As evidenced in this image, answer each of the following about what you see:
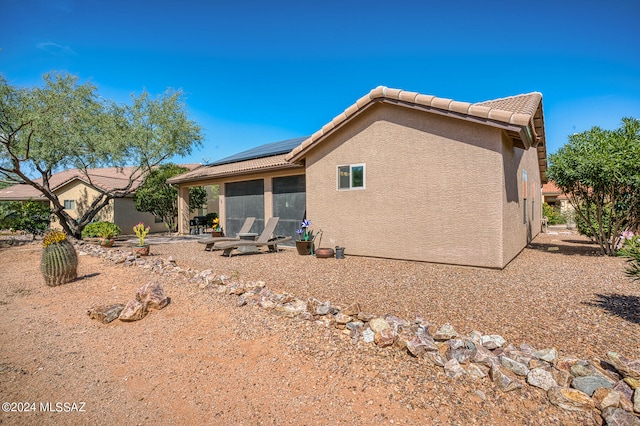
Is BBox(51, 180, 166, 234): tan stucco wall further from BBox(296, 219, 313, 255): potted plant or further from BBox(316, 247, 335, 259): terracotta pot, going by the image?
BBox(316, 247, 335, 259): terracotta pot

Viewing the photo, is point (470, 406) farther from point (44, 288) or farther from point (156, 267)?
point (44, 288)

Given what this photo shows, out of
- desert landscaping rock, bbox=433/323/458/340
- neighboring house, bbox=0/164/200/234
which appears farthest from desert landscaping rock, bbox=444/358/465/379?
neighboring house, bbox=0/164/200/234

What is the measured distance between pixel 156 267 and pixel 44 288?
219cm

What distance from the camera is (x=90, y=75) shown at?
15.5 m

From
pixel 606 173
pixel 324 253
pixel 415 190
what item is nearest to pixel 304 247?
pixel 324 253

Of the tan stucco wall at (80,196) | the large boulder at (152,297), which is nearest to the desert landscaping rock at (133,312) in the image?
the large boulder at (152,297)

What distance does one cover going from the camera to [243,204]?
15.0 m

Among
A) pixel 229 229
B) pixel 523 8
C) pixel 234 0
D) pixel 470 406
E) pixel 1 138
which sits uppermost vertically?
pixel 234 0

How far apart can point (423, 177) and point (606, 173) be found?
5160 millimetres

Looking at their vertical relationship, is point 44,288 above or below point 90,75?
below

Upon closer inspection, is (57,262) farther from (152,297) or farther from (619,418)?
(619,418)

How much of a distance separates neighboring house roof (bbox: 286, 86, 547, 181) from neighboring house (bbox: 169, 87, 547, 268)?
3 centimetres

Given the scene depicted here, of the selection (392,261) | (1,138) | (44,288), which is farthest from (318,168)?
(1,138)

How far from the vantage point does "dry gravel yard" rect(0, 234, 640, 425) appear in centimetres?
266
